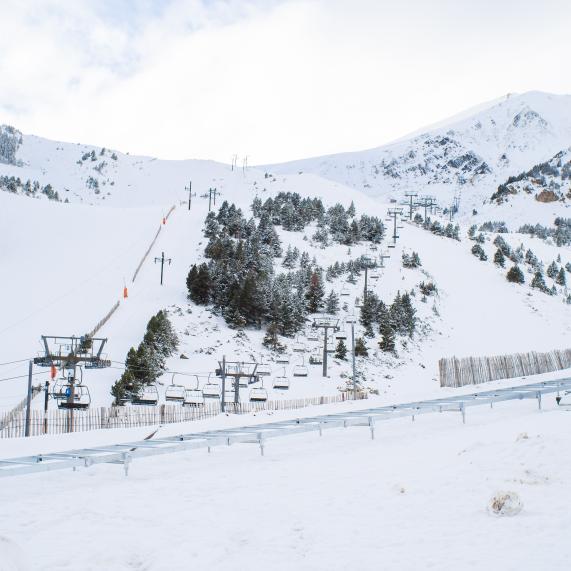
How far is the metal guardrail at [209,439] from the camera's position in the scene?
13.0 meters

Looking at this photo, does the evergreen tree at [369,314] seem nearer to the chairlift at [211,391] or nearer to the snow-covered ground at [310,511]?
the chairlift at [211,391]

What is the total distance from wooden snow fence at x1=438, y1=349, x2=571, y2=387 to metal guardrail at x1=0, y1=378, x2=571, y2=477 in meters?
11.9

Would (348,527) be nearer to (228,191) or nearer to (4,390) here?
(4,390)

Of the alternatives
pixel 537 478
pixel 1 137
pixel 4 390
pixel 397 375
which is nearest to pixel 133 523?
pixel 537 478

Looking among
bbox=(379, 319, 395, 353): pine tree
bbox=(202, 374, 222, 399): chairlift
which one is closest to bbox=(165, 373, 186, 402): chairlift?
bbox=(202, 374, 222, 399): chairlift

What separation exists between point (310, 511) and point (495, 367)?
29.2m

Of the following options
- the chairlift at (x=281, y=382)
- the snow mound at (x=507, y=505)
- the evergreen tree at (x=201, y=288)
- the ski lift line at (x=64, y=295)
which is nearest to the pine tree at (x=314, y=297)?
the evergreen tree at (x=201, y=288)

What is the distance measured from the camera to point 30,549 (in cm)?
880

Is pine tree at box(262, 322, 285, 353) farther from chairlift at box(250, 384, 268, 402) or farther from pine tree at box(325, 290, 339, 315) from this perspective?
chairlift at box(250, 384, 268, 402)

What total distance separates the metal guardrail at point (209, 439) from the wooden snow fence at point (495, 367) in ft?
38.9

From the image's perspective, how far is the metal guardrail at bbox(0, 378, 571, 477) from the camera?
1298 centimetres

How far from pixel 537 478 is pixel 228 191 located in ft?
443

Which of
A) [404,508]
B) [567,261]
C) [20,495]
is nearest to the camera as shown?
[404,508]

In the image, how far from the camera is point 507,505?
30.7 ft
